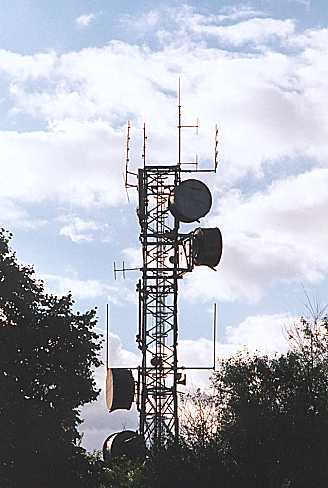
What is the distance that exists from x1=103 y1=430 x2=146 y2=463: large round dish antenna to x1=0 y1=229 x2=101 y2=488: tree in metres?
2.30

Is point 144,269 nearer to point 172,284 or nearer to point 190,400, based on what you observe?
point 172,284

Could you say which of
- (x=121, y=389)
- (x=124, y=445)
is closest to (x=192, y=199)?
(x=121, y=389)

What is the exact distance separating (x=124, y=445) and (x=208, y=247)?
1116 cm

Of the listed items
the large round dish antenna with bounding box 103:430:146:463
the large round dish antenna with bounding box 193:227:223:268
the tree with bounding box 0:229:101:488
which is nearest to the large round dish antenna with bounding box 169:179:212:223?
the large round dish antenna with bounding box 193:227:223:268

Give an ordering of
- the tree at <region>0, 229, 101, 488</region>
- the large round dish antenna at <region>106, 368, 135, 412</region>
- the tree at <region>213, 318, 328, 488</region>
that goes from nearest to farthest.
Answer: the tree at <region>213, 318, 328, 488</region> < the tree at <region>0, 229, 101, 488</region> < the large round dish antenna at <region>106, 368, 135, 412</region>

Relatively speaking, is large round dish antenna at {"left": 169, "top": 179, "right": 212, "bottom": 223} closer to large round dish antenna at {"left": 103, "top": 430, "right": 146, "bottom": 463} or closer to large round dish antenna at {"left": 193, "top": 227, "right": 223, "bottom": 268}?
large round dish antenna at {"left": 193, "top": 227, "right": 223, "bottom": 268}

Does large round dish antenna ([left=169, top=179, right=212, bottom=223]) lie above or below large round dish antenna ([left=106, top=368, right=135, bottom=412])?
above

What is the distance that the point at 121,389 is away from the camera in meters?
53.8

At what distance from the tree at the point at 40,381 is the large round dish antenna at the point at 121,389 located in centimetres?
181

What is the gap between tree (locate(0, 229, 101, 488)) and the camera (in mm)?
49000

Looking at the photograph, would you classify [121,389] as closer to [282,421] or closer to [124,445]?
[124,445]

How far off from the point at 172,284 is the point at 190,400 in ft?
20.5

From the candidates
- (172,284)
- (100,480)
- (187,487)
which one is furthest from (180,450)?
(172,284)

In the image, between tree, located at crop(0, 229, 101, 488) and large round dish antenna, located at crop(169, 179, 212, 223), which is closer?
tree, located at crop(0, 229, 101, 488)
